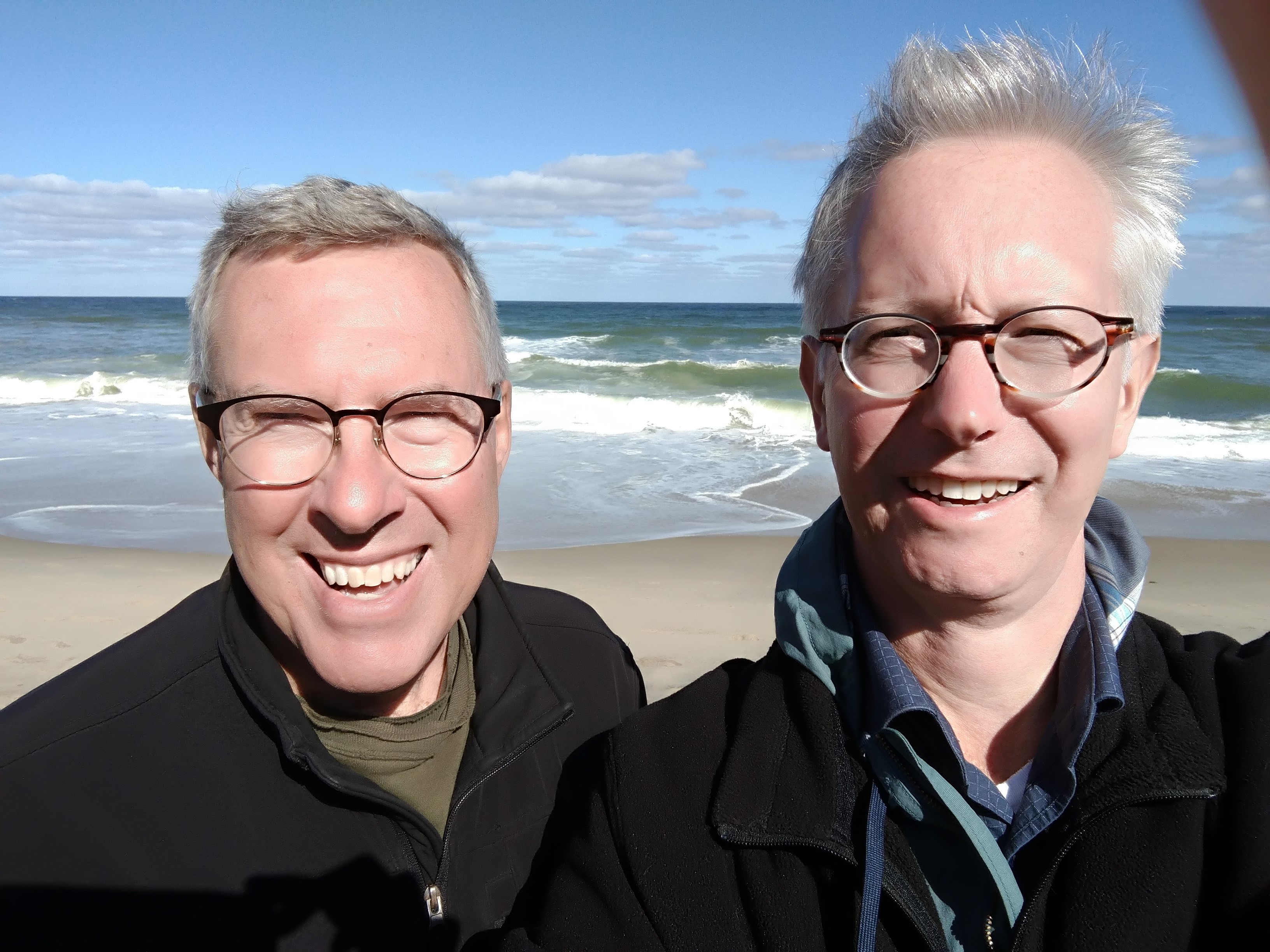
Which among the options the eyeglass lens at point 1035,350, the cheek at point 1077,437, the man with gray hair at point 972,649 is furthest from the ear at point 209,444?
the cheek at point 1077,437

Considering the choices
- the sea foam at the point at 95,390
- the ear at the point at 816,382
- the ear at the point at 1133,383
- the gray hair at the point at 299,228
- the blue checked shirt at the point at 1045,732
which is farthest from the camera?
the sea foam at the point at 95,390

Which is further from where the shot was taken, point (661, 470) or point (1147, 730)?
point (661, 470)

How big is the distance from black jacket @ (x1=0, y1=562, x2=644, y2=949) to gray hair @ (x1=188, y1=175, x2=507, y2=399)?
650 mm

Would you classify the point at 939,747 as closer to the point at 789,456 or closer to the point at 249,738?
the point at 249,738

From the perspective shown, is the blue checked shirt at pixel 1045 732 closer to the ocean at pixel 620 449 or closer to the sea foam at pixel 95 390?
the ocean at pixel 620 449

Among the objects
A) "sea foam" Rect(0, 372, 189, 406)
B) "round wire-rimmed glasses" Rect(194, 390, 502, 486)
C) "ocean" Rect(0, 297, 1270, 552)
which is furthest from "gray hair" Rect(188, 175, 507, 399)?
"sea foam" Rect(0, 372, 189, 406)

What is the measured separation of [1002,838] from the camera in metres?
1.55

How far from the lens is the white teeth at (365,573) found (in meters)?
2.14

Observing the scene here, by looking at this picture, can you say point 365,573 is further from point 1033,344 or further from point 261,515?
point 1033,344

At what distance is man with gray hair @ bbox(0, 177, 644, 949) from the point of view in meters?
1.88

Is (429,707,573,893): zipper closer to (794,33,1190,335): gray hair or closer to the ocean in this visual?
(794,33,1190,335): gray hair

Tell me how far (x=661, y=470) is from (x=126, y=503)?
606cm

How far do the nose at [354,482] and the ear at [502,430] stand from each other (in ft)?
1.23

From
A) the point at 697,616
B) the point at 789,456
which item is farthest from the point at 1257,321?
the point at 697,616
